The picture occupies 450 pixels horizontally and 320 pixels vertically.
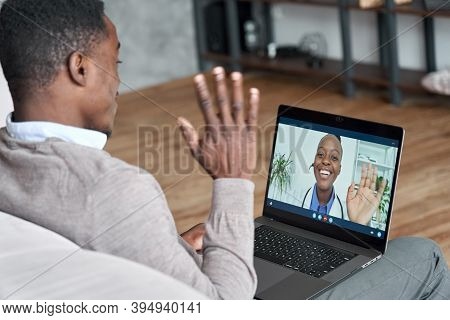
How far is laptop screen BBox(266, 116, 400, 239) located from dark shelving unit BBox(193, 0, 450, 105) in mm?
2349

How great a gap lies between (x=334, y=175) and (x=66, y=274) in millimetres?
588

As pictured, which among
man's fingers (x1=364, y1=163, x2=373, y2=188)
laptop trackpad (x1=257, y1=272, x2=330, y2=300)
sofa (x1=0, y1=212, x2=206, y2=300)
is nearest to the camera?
sofa (x1=0, y1=212, x2=206, y2=300)

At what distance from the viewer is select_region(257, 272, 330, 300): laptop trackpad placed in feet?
4.39

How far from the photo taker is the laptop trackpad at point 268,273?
139 cm

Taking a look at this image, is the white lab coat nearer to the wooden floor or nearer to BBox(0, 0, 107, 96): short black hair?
BBox(0, 0, 107, 96): short black hair

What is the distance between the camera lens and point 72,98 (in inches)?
45.3

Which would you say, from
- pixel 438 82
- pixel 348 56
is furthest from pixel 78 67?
pixel 348 56

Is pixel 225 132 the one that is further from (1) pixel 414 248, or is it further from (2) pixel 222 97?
(1) pixel 414 248

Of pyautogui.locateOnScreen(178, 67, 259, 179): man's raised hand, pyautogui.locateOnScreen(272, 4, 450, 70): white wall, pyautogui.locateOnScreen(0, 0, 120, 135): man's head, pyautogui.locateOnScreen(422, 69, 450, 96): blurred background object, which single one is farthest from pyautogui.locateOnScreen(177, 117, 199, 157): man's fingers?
pyautogui.locateOnScreen(272, 4, 450, 70): white wall

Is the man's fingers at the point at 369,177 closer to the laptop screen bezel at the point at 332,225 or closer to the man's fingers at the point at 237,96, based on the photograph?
the laptop screen bezel at the point at 332,225

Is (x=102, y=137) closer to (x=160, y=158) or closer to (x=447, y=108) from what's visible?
(x=160, y=158)

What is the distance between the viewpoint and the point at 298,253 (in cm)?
146
